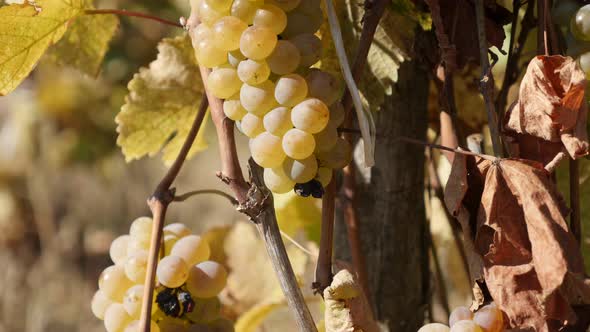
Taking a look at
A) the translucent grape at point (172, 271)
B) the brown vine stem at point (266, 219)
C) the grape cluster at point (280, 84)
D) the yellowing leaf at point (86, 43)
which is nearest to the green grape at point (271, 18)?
the grape cluster at point (280, 84)

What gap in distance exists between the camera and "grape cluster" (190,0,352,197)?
0.46 m

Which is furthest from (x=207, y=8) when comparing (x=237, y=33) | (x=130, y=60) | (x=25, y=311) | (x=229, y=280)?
(x=25, y=311)

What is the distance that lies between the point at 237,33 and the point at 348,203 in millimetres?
290

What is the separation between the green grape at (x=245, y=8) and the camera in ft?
1.55

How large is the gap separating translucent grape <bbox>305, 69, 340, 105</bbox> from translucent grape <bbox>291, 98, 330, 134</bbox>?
0.03ft

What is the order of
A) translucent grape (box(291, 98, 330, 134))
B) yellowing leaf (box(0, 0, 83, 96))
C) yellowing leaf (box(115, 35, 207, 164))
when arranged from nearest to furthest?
translucent grape (box(291, 98, 330, 134)) → yellowing leaf (box(0, 0, 83, 96)) → yellowing leaf (box(115, 35, 207, 164))

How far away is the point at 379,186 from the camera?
0.74m

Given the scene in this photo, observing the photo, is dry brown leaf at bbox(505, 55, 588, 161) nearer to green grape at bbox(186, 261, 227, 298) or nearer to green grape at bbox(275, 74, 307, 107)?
green grape at bbox(275, 74, 307, 107)

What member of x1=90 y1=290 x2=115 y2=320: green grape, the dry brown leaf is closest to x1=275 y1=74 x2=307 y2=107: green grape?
the dry brown leaf

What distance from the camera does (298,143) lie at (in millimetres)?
461

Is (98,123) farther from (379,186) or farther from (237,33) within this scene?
(237,33)

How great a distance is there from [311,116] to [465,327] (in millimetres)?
162

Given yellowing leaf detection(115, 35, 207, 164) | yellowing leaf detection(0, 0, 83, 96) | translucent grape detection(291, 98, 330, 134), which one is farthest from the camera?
yellowing leaf detection(115, 35, 207, 164)

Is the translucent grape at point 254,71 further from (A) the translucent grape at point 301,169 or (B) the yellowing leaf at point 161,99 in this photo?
(B) the yellowing leaf at point 161,99
